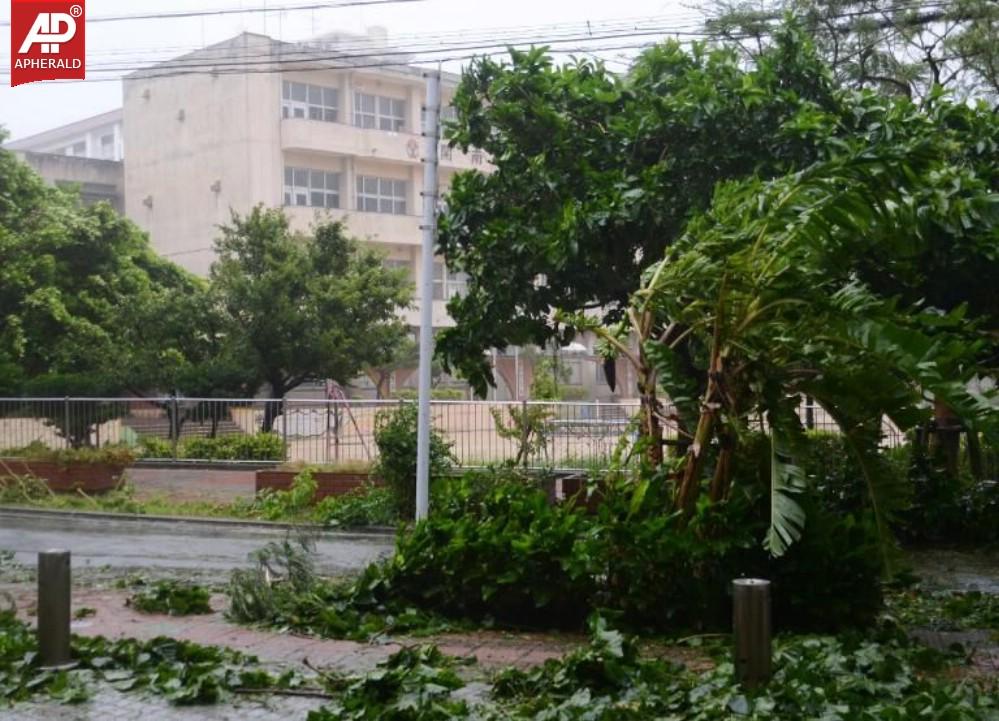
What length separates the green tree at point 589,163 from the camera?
504 inches

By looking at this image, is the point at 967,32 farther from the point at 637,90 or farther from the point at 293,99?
the point at 293,99

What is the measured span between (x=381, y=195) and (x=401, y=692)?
43.9m

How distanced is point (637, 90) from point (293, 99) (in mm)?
35417

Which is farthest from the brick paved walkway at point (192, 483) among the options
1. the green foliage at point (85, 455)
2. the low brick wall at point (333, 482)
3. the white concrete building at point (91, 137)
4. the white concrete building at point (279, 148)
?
the white concrete building at point (91, 137)

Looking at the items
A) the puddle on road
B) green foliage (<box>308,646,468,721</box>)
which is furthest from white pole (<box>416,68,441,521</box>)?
the puddle on road

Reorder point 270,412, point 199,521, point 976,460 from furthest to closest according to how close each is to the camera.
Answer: point 270,412, point 199,521, point 976,460

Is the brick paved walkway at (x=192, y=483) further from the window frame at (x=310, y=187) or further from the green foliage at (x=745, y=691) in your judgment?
the window frame at (x=310, y=187)

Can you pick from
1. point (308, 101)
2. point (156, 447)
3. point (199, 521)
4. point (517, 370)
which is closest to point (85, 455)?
point (156, 447)

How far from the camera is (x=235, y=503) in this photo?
19.1 meters

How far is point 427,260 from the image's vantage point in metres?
11.5

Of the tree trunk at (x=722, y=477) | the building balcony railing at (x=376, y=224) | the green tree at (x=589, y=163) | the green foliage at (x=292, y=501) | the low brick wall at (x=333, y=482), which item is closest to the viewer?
the tree trunk at (x=722, y=477)

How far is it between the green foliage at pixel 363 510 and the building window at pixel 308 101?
31878mm

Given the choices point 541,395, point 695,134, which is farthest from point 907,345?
point 541,395

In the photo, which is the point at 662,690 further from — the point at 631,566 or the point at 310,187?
the point at 310,187
